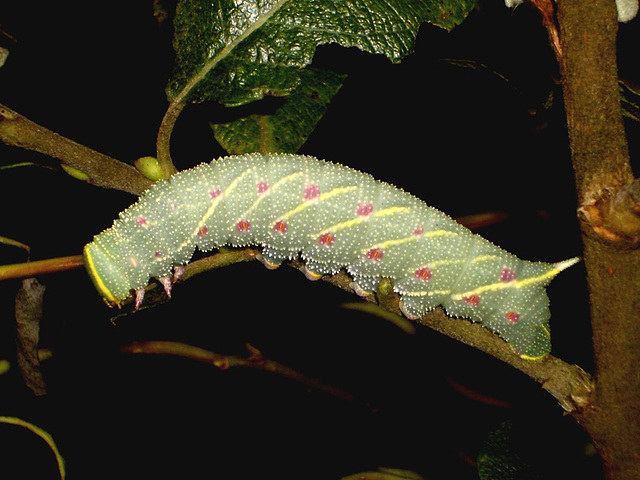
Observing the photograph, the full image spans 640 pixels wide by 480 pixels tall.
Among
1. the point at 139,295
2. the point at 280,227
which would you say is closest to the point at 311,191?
the point at 280,227

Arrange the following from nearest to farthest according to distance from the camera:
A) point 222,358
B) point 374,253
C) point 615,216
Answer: point 615,216
point 374,253
point 222,358

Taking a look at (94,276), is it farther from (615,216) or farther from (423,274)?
(615,216)

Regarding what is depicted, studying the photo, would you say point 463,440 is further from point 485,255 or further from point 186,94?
point 186,94

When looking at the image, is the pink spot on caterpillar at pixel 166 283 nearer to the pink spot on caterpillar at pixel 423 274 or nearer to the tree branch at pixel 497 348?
the tree branch at pixel 497 348

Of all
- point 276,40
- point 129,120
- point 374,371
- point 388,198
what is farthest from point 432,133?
point 276,40

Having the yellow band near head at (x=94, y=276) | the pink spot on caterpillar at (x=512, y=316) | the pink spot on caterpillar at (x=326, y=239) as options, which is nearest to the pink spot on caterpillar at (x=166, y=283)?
the yellow band near head at (x=94, y=276)

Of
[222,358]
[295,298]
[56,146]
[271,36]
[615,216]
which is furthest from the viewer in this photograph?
[295,298]
